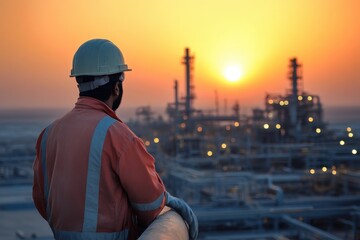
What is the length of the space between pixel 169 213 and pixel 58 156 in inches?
15.6

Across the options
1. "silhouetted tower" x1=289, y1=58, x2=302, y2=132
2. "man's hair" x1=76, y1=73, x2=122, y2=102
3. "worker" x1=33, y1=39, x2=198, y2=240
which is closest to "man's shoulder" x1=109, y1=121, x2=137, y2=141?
"worker" x1=33, y1=39, x2=198, y2=240

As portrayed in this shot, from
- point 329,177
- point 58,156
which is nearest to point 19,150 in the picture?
point 329,177

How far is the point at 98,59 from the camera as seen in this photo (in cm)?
195

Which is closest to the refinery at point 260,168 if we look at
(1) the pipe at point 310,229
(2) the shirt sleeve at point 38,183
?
(1) the pipe at point 310,229

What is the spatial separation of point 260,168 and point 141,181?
18812 mm

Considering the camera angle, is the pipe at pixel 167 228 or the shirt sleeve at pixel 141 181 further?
the shirt sleeve at pixel 141 181

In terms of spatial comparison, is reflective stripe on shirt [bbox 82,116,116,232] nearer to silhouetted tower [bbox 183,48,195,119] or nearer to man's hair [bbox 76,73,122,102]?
man's hair [bbox 76,73,122,102]

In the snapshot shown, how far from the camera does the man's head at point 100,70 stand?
1.95 m

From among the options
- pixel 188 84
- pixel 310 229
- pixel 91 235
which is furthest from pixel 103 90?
pixel 188 84

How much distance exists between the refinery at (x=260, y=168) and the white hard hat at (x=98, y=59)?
7.86 m

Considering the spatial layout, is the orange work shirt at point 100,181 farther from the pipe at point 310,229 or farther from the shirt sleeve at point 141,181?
the pipe at point 310,229

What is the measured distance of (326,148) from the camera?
1916 cm

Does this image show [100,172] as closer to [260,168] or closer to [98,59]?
[98,59]

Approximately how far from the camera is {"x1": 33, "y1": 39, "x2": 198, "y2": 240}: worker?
70.8 inches
